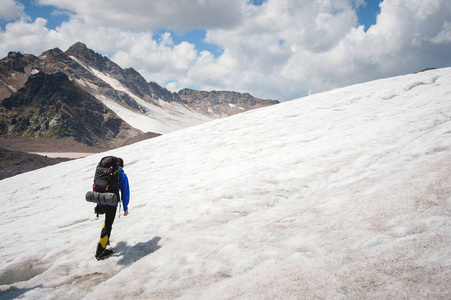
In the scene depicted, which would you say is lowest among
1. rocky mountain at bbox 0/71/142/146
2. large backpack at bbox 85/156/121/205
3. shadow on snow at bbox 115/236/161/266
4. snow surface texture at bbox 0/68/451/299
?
shadow on snow at bbox 115/236/161/266

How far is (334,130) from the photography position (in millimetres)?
14094

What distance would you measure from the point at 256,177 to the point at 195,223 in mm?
3392

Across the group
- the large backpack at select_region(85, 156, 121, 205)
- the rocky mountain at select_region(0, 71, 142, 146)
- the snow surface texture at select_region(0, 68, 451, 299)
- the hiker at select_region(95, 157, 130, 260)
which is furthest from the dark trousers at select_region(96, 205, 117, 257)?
the rocky mountain at select_region(0, 71, 142, 146)

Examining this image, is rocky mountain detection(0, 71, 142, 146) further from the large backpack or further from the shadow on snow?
the shadow on snow

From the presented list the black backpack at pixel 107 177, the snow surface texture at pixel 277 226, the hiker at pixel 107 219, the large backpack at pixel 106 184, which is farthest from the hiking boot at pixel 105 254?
the black backpack at pixel 107 177

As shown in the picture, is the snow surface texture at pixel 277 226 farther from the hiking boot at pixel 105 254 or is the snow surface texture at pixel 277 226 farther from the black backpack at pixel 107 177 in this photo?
the black backpack at pixel 107 177

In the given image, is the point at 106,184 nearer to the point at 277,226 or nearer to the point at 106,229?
the point at 106,229

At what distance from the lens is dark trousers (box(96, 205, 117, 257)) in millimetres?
6750

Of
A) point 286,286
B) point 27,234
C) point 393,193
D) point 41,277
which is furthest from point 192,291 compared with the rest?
point 27,234

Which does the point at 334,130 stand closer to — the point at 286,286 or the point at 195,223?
the point at 195,223

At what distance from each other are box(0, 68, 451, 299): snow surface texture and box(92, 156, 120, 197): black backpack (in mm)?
1776

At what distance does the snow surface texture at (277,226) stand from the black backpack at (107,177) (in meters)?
1.78

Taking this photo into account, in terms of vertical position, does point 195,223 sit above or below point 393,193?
below

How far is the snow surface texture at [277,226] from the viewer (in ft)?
14.1
